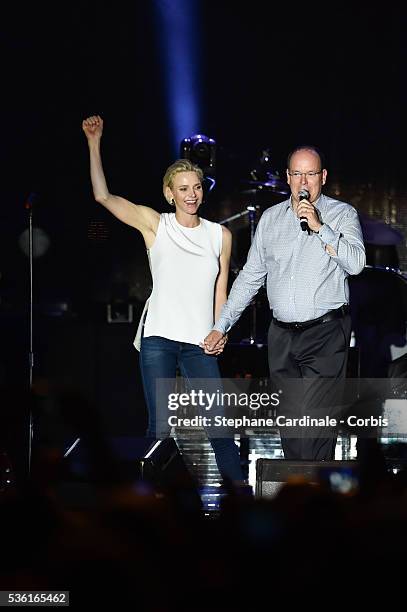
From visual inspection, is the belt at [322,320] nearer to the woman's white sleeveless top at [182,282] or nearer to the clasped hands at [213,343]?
the clasped hands at [213,343]

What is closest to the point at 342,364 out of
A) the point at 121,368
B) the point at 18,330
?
the point at 121,368

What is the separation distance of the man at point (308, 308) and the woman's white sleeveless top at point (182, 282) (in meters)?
0.13

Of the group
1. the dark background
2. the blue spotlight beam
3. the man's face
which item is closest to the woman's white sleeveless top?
the man's face

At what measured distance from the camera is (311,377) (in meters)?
4.13

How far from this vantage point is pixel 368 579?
617 millimetres

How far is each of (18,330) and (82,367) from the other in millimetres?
569

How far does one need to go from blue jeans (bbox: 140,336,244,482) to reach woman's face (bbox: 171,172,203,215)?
0.65 metres

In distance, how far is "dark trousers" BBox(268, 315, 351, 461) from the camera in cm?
411

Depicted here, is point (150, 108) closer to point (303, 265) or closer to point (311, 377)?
point (303, 265)

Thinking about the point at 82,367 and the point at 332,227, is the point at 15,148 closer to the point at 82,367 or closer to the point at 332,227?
the point at 82,367

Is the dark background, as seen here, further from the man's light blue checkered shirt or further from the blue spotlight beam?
the man's light blue checkered shirt

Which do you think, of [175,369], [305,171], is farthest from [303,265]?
[175,369]

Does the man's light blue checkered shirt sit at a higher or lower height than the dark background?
lower

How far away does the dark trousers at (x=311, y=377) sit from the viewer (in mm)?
4113
